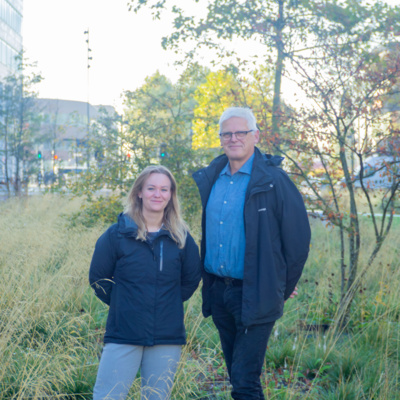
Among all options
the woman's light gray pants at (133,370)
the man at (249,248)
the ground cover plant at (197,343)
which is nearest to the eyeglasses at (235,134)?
the man at (249,248)

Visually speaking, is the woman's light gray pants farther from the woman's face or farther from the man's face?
the man's face

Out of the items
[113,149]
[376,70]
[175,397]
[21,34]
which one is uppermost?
[21,34]

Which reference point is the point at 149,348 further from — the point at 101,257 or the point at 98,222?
the point at 98,222

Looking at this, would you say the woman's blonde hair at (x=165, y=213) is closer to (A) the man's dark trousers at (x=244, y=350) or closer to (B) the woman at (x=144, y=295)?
(B) the woman at (x=144, y=295)

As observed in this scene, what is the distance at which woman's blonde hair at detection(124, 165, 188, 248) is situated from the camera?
10.5 feet

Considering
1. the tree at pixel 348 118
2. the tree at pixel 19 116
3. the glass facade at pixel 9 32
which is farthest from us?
the glass facade at pixel 9 32

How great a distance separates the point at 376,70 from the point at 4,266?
4.54 meters

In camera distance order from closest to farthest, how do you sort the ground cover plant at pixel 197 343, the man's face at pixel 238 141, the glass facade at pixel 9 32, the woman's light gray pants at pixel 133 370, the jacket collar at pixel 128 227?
1. the woman's light gray pants at pixel 133 370
2. the jacket collar at pixel 128 227
3. the man's face at pixel 238 141
4. the ground cover plant at pixel 197 343
5. the glass facade at pixel 9 32

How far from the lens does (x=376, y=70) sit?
214 inches

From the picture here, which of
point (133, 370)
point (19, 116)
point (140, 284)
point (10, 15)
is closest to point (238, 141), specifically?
point (140, 284)

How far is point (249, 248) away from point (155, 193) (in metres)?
0.69

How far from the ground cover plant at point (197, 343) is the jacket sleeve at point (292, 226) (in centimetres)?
105

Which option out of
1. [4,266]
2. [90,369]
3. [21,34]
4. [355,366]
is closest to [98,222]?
[4,266]

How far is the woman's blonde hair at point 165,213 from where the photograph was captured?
3.21 m
